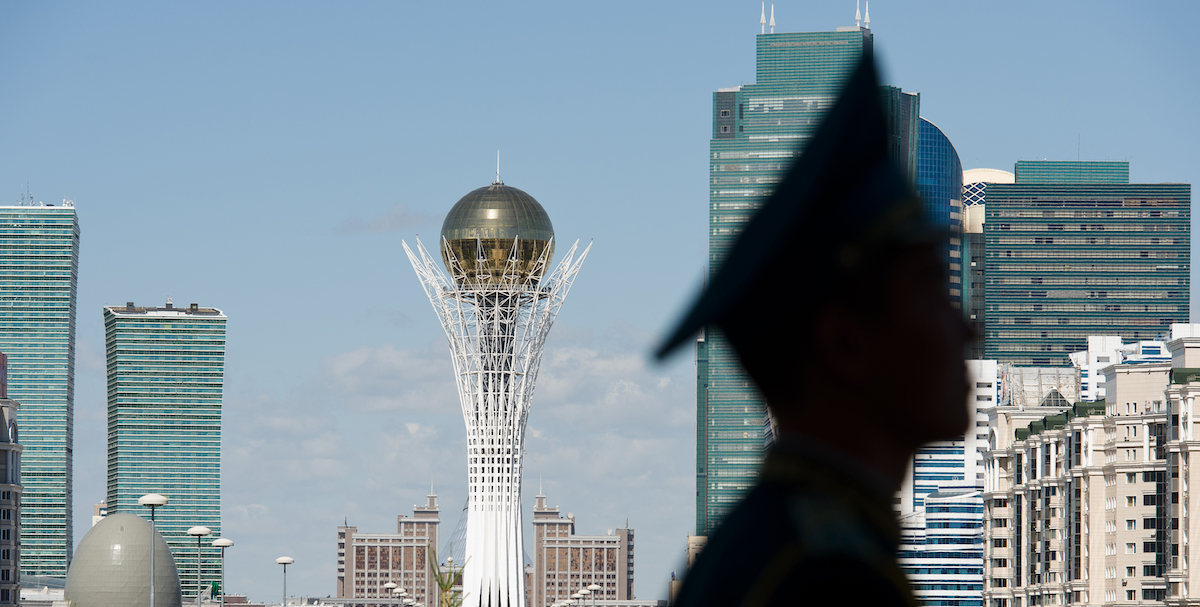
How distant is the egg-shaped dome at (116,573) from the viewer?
105688 millimetres

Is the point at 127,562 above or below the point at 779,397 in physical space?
below

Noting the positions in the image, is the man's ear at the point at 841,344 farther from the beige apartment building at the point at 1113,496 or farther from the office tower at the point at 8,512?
the office tower at the point at 8,512

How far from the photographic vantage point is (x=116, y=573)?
106 meters

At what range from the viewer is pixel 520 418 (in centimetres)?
10575

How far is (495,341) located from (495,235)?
10.4 m

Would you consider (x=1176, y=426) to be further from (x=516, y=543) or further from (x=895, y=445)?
(x=895, y=445)

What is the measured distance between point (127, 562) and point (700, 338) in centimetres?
10956

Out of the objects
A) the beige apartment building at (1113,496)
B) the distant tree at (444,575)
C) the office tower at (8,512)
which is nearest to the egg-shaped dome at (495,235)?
the office tower at (8,512)

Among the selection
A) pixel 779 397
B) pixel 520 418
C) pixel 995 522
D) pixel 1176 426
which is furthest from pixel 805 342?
pixel 995 522

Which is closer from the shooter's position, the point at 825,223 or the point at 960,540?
the point at 825,223

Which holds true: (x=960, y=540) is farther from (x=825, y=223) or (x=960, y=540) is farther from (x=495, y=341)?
(x=825, y=223)

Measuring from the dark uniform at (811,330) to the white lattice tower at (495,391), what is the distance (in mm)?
101799

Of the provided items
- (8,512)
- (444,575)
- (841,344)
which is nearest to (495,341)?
(8,512)

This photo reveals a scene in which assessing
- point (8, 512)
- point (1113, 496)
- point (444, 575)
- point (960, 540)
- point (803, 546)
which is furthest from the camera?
point (960, 540)
